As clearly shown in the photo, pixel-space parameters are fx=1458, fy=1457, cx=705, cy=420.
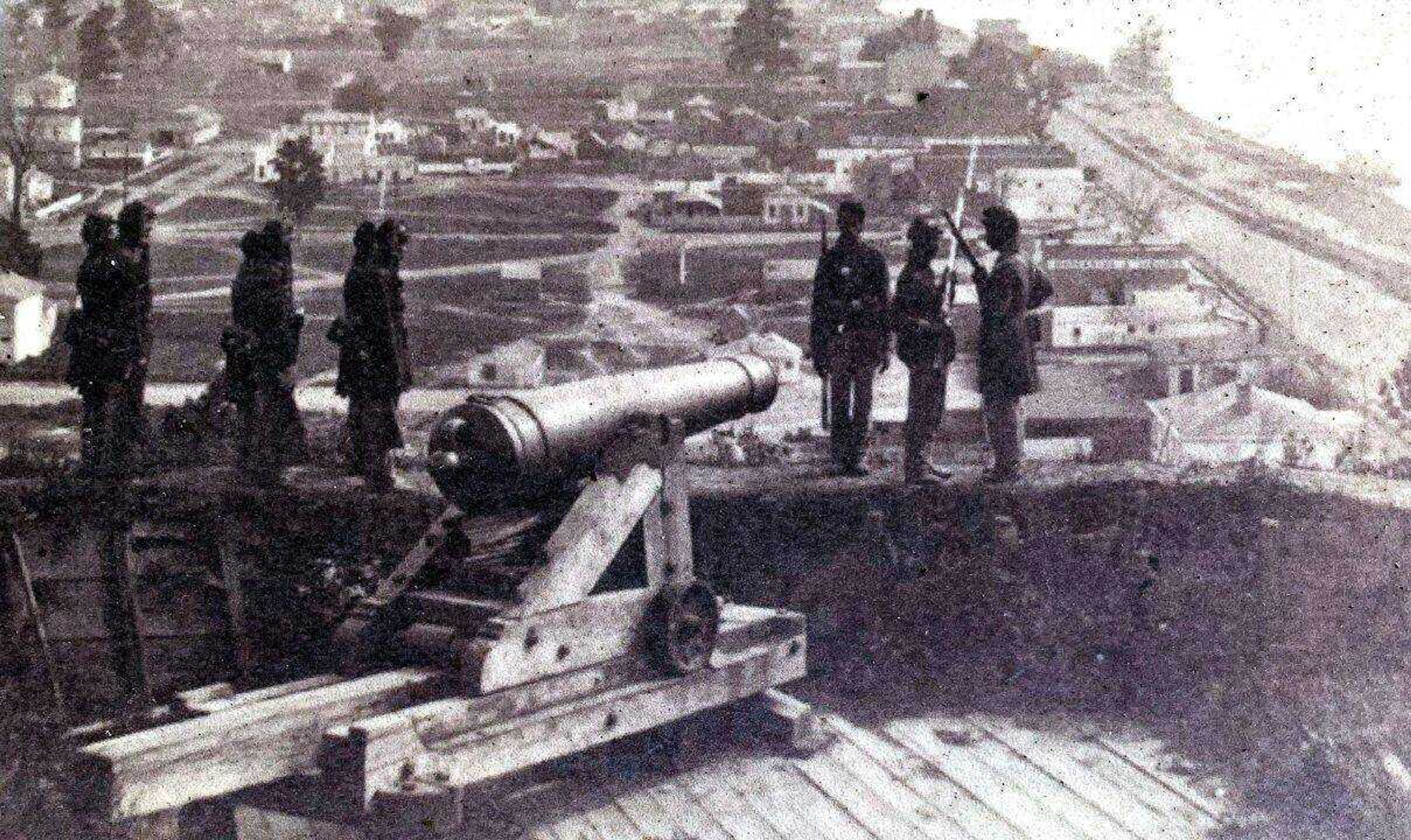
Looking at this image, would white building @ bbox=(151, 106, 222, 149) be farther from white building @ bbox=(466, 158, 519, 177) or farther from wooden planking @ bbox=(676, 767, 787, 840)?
wooden planking @ bbox=(676, 767, 787, 840)

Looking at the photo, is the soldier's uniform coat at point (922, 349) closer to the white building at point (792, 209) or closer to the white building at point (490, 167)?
the white building at point (792, 209)

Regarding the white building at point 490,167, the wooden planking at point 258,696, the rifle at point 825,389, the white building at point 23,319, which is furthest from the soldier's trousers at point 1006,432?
the white building at point 23,319

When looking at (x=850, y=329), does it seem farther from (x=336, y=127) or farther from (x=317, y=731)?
(x=336, y=127)

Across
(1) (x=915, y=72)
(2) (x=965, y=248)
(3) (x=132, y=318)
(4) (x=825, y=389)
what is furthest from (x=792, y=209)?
(3) (x=132, y=318)

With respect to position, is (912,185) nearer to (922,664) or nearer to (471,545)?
(922,664)

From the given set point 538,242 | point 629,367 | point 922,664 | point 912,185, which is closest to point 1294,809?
point 922,664

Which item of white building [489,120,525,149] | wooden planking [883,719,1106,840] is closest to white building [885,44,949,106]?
white building [489,120,525,149]
